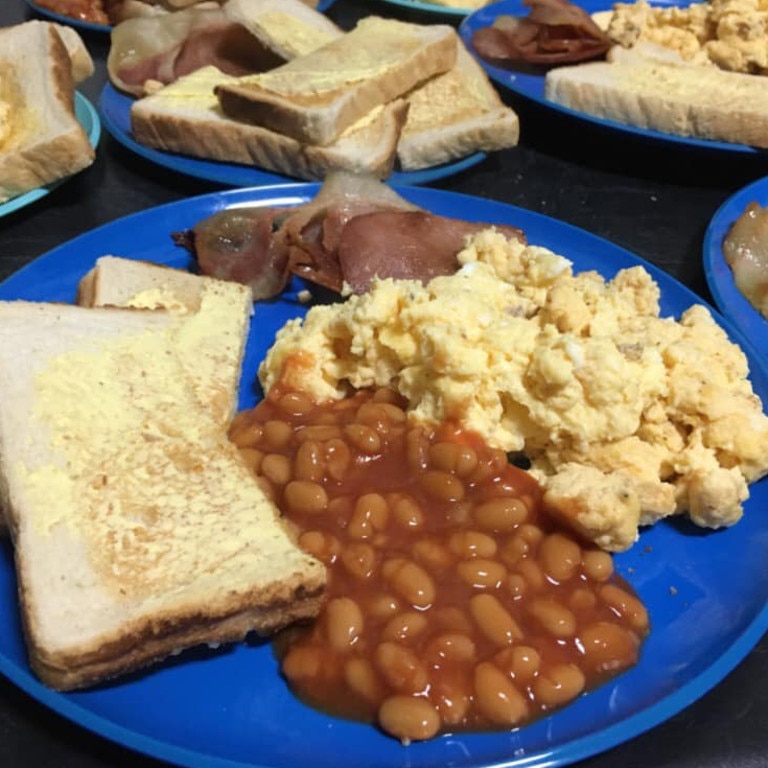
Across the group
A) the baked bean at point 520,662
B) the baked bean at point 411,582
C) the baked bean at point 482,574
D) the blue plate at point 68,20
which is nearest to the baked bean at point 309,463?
the baked bean at point 411,582

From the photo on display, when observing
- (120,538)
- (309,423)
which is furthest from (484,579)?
(120,538)

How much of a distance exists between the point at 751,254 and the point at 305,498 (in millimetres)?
2086

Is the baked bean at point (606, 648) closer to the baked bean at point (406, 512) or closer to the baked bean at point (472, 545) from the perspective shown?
the baked bean at point (472, 545)

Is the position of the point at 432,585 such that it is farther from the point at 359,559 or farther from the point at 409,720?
the point at 409,720

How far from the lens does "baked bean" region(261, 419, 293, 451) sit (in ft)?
7.86

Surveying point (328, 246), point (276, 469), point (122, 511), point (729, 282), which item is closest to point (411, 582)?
point (276, 469)

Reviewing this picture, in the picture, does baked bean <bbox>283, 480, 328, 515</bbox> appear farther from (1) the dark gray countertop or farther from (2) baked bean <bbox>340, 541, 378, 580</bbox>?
(1) the dark gray countertop

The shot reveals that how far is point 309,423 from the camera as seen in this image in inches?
97.3

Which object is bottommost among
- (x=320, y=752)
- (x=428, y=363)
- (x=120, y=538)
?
(x=320, y=752)

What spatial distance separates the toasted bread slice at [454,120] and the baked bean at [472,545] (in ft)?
7.34

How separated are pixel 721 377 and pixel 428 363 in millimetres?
822

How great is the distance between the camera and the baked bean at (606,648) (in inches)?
76.5

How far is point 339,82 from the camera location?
3.95m

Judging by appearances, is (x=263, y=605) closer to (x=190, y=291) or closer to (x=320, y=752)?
(x=320, y=752)
